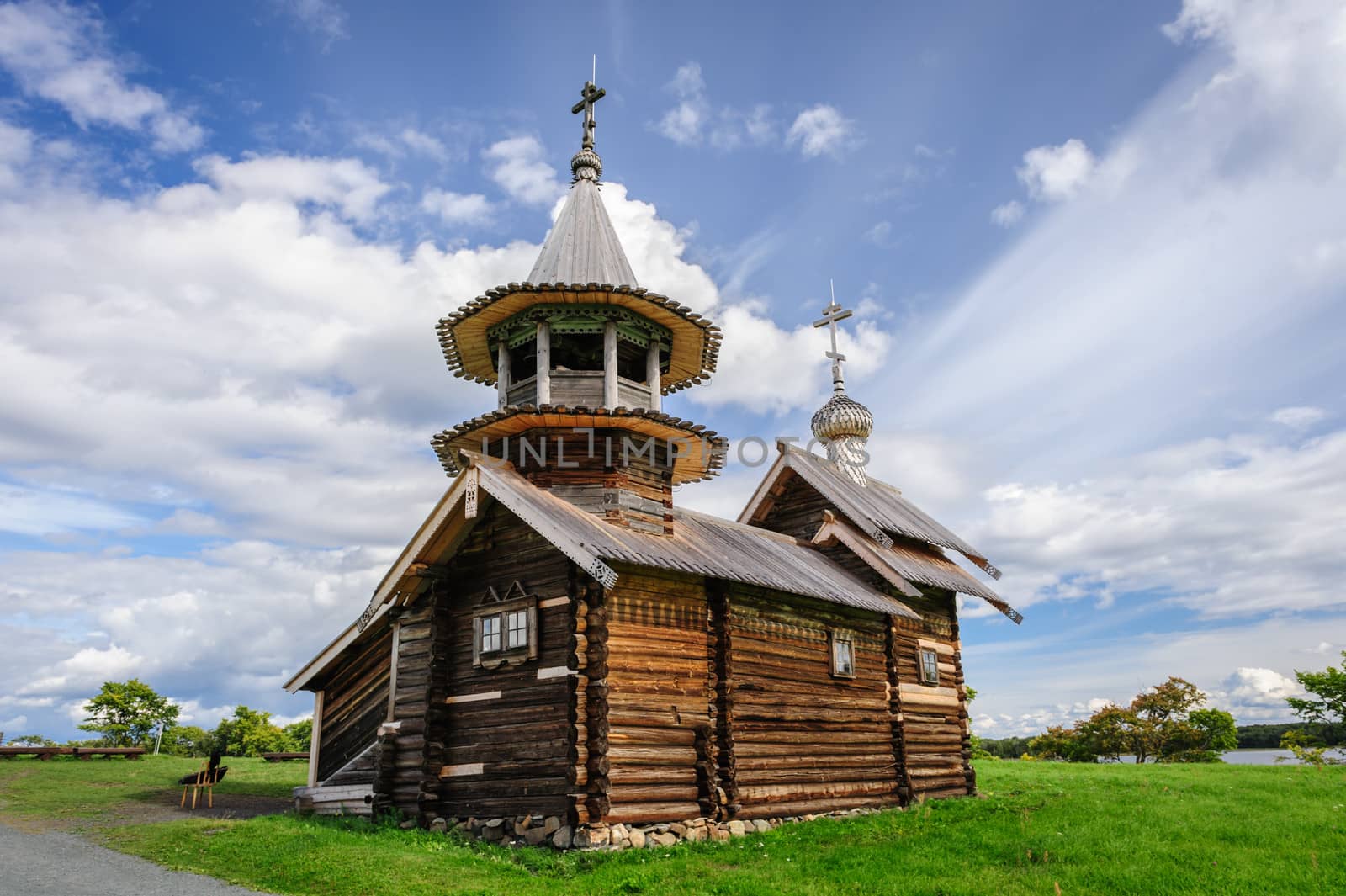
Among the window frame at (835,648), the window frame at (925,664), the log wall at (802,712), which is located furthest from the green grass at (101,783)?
the window frame at (925,664)

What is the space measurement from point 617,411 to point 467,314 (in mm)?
3937

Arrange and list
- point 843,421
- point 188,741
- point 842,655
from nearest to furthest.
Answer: point 842,655, point 843,421, point 188,741

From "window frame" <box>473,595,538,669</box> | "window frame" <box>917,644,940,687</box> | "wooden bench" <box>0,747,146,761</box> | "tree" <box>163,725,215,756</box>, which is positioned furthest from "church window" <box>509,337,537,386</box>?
"tree" <box>163,725,215,756</box>

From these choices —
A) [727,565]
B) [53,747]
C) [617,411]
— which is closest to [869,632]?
[727,565]

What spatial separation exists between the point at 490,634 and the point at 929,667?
11.8m

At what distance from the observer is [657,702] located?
15062 millimetres

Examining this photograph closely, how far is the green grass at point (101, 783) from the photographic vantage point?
16.8 metres

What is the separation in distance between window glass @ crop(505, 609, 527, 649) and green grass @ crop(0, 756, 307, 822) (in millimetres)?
7828

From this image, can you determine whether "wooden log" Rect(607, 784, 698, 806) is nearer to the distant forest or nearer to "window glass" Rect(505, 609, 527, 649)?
"window glass" Rect(505, 609, 527, 649)

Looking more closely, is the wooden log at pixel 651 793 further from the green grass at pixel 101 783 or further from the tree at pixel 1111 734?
the tree at pixel 1111 734

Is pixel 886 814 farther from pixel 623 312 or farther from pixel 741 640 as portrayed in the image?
pixel 623 312

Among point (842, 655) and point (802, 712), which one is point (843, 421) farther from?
point (802, 712)

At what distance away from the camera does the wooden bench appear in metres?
24.0

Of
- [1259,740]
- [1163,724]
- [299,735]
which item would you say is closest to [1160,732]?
[1163,724]
